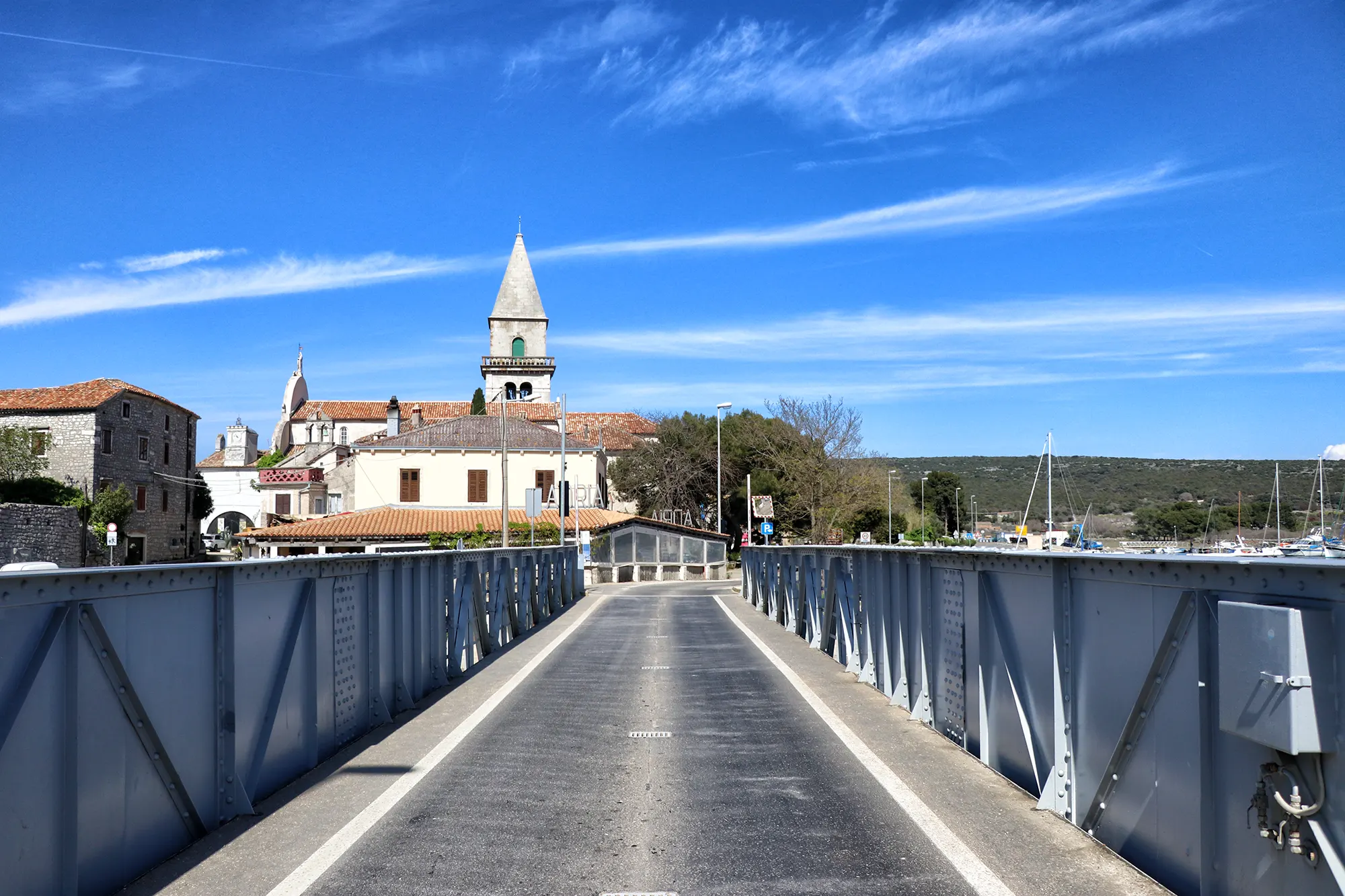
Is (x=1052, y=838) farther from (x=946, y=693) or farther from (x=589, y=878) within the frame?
(x=946, y=693)

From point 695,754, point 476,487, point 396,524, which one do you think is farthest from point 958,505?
point 695,754

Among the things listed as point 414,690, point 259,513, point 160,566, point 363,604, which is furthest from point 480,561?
point 259,513

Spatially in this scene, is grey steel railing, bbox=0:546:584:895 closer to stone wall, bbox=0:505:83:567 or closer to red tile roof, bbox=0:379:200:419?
stone wall, bbox=0:505:83:567

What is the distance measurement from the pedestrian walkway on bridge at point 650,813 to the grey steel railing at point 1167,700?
304 millimetres

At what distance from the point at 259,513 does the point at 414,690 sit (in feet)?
275

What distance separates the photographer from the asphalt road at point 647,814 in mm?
5262

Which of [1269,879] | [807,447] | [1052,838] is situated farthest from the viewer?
[807,447]

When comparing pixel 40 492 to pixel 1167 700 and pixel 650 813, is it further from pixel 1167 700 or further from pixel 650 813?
pixel 1167 700

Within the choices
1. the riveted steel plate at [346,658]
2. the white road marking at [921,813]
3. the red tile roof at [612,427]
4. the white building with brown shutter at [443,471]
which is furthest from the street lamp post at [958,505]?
the riveted steel plate at [346,658]

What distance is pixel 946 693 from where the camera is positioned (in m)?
8.98

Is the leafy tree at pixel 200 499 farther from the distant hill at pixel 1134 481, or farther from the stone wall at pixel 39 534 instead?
the distant hill at pixel 1134 481

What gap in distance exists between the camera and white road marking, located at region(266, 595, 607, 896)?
524cm

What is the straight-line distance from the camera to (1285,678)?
151 inches

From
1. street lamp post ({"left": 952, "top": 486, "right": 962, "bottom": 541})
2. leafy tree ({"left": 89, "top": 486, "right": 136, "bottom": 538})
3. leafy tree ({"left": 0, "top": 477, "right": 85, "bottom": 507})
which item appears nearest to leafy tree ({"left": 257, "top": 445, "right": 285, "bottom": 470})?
leafy tree ({"left": 89, "top": 486, "right": 136, "bottom": 538})
